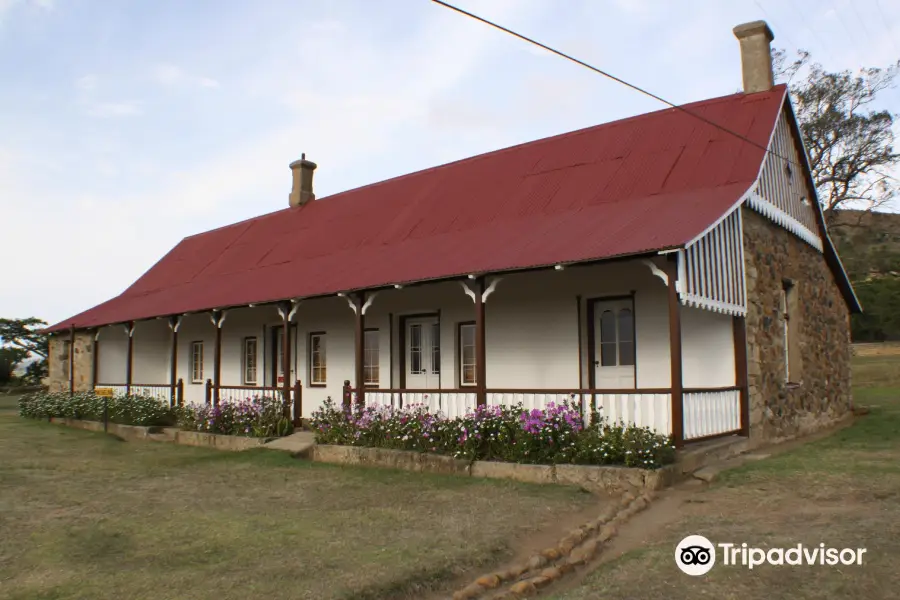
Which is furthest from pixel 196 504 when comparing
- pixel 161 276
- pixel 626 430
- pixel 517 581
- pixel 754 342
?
pixel 161 276

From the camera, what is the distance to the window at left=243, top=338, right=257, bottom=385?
19438mm

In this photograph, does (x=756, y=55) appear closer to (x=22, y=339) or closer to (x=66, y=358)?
(x=66, y=358)

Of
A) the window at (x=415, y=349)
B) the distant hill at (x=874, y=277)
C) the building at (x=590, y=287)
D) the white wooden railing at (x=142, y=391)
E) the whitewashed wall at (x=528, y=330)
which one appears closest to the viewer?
the building at (x=590, y=287)

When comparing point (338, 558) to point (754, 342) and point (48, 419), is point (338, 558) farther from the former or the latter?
point (48, 419)

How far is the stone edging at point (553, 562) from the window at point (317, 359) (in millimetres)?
10332

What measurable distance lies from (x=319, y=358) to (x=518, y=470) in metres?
8.49

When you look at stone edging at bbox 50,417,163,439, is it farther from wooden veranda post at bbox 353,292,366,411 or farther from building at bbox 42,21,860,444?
wooden veranda post at bbox 353,292,366,411

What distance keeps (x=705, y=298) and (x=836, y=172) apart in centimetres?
2697

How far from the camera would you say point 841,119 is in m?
32.9

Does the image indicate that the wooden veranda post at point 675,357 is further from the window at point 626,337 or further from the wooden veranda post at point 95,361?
the wooden veranda post at point 95,361

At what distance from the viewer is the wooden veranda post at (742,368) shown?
Answer: 38.9 feet

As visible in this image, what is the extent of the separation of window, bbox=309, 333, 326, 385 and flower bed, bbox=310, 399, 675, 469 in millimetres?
4593

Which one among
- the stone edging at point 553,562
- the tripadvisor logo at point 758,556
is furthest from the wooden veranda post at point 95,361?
the tripadvisor logo at point 758,556

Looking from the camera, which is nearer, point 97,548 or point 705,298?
point 97,548
